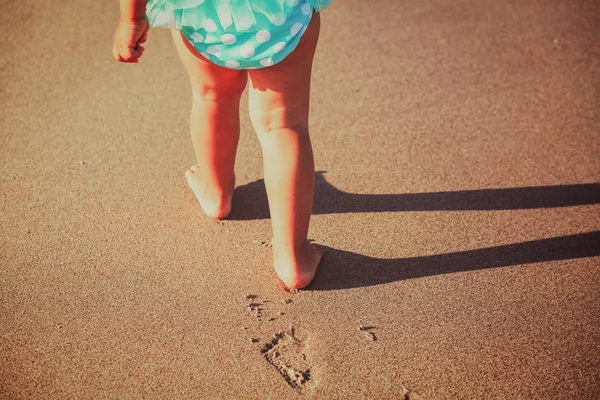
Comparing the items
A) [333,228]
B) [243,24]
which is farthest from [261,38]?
[333,228]

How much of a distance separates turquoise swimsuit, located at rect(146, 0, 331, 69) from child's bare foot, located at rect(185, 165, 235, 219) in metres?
0.64

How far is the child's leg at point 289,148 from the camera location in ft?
5.45

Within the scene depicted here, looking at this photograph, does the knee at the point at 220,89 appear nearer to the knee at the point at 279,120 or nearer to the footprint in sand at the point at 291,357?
the knee at the point at 279,120

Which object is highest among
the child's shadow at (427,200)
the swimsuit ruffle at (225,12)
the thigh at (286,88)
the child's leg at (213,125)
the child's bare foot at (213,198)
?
the swimsuit ruffle at (225,12)

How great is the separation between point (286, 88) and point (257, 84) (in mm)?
81

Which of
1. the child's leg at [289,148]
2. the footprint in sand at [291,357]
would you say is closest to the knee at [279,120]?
the child's leg at [289,148]

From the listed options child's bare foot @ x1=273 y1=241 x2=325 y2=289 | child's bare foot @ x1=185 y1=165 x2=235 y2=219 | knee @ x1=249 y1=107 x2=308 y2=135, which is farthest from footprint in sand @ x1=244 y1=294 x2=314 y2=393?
knee @ x1=249 y1=107 x2=308 y2=135

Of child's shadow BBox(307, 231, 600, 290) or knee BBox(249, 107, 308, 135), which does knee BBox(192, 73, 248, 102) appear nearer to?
knee BBox(249, 107, 308, 135)

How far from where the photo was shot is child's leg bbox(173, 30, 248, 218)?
1856mm

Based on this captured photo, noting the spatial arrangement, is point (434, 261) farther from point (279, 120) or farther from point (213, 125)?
point (213, 125)

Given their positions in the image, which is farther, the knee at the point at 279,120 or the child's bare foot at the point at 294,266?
the child's bare foot at the point at 294,266

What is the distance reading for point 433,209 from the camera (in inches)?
90.6

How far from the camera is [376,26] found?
3.34 metres

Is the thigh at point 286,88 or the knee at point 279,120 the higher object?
the thigh at point 286,88
